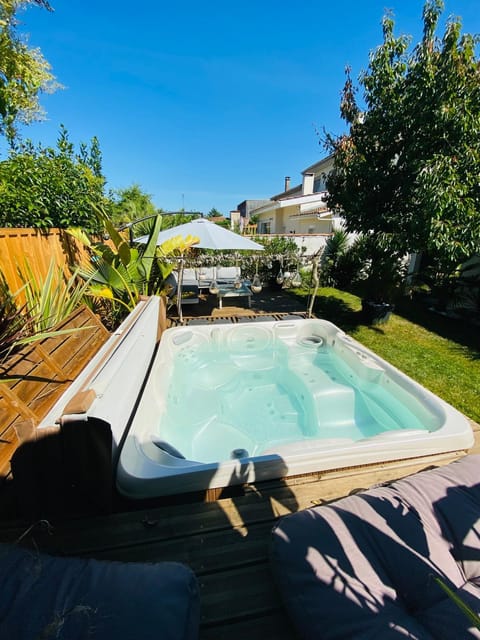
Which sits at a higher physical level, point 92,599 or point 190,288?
point 190,288

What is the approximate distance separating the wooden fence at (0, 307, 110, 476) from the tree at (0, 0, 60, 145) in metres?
8.02

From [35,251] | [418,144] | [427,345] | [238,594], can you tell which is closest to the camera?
[238,594]

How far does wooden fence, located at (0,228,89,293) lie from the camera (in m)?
3.60

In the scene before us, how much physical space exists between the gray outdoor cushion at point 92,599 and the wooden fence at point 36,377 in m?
0.83

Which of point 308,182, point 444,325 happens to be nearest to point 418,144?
point 444,325

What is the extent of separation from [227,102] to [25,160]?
1358 cm

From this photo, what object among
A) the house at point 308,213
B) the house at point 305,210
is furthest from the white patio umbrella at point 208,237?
the house at point 305,210

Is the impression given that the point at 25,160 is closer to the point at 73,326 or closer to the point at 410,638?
the point at 73,326

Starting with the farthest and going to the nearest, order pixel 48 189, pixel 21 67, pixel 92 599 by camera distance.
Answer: pixel 21 67
pixel 48 189
pixel 92 599

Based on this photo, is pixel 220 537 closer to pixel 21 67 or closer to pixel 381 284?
pixel 381 284

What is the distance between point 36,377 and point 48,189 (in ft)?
11.5

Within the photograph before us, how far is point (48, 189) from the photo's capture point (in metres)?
4.48

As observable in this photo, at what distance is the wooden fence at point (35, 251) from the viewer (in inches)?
142

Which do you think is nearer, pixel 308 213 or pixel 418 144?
pixel 418 144
